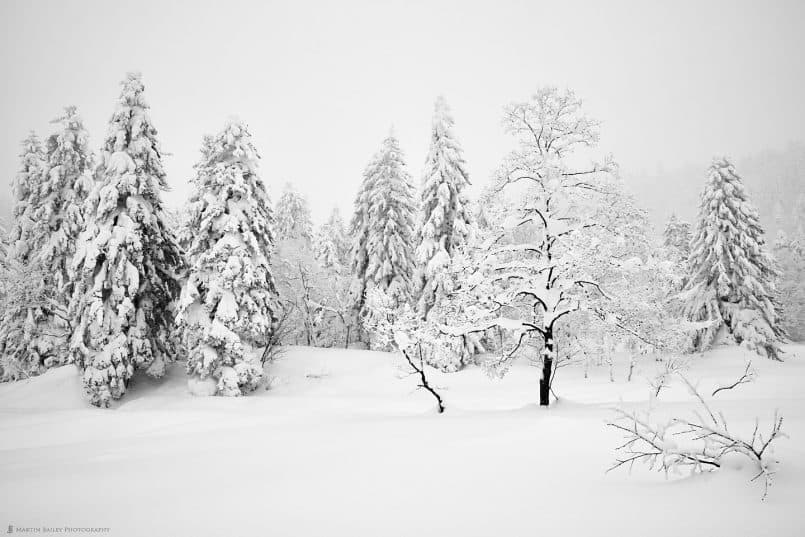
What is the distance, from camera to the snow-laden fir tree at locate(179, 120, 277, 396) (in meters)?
18.2

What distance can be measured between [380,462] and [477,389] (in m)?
15.6

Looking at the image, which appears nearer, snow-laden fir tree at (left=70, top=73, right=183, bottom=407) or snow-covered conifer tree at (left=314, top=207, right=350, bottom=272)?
snow-laden fir tree at (left=70, top=73, right=183, bottom=407)

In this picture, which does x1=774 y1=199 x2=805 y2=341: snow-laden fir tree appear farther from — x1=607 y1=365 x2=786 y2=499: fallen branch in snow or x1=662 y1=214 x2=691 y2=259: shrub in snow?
x1=607 y1=365 x2=786 y2=499: fallen branch in snow

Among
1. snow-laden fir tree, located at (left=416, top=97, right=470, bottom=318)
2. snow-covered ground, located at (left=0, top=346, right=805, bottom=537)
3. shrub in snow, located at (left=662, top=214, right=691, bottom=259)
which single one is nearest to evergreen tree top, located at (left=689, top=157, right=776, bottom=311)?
shrub in snow, located at (left=662, top=214, right=691, bottom=259)

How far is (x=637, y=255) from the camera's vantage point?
35.5 feet

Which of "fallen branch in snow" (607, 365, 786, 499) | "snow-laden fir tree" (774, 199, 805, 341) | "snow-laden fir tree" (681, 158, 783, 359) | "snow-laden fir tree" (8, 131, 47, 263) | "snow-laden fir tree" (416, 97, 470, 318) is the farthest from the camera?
"snow-laden fir tree" (774, 199, 805, 341)

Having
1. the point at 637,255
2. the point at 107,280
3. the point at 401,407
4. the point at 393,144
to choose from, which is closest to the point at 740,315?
the point at 637,255

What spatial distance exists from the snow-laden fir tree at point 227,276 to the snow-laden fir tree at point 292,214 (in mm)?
18471

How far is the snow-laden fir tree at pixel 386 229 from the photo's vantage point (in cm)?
2688

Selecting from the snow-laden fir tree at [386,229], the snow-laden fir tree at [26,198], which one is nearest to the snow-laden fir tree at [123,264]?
the snow-laden fir tree at [26,198]

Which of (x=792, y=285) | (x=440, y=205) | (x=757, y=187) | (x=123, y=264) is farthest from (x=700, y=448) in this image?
(x=757, y=187)

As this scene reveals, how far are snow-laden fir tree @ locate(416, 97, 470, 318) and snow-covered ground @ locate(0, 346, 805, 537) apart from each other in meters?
14.0

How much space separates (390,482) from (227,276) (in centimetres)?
1489

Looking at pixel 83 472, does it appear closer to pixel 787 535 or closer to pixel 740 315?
pixel 787 535
